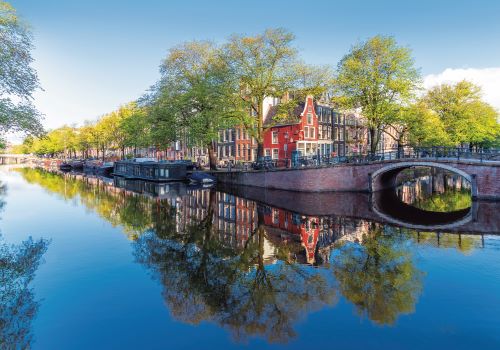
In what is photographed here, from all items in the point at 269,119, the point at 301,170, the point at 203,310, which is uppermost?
the point at 269,119

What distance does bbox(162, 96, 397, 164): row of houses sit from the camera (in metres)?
52.0

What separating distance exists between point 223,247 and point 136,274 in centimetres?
501

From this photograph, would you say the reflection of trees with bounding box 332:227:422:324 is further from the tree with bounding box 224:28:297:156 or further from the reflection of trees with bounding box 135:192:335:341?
the tree with bounding box 224:28:297:156

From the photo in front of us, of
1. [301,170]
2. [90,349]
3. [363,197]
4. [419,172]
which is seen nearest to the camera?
[90,349]

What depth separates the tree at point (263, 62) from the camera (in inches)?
1633

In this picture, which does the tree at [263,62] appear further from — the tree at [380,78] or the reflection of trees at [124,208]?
the reflection of trees at [124,208]

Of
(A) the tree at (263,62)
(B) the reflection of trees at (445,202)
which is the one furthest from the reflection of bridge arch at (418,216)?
(A) the tree at (263,62)

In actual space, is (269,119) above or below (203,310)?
above

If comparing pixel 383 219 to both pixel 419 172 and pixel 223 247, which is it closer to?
pixel 223 247

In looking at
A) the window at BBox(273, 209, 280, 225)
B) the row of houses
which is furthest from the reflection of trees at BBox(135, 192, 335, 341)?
the row of houses

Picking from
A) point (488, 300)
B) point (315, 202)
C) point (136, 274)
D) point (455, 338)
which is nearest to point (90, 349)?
point (136, 274)

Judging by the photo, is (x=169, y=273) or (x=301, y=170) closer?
(x=169, y=273)

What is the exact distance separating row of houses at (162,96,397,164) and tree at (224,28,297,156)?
4.32 meters

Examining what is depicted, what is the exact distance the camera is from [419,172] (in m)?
66.6
